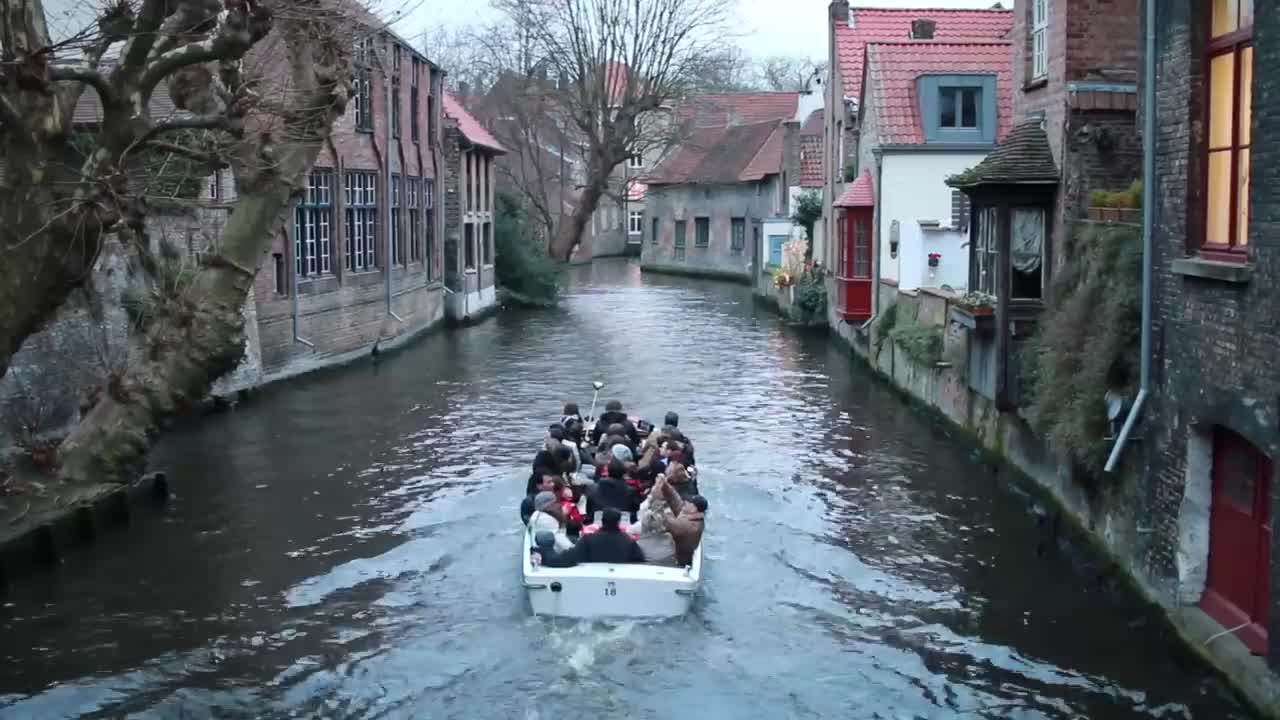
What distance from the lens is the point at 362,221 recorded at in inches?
1165

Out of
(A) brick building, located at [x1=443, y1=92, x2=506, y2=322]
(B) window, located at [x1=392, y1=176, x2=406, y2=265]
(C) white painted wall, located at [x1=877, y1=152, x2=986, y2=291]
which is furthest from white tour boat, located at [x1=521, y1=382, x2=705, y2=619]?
(A) brick building, located at [x1=443, y1=92, x2=506, y2=322]

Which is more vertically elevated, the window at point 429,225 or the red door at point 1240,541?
the window at point 429,225

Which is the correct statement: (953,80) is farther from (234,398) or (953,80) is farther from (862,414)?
(234,398)

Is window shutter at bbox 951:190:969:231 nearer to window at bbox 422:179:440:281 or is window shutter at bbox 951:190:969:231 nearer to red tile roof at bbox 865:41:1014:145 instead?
red tile roof at bbox 865:41:1014:145

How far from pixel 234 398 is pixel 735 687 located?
44.4 feet

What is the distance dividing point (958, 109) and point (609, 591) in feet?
57.7

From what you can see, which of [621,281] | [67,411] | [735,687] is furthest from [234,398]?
[621,281]

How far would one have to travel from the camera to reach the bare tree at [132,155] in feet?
24.8

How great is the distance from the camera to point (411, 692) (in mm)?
9820

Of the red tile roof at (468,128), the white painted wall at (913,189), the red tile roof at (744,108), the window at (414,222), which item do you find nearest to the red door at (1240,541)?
the white painted wall at (913,189)

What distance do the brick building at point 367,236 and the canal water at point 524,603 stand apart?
4610 mm

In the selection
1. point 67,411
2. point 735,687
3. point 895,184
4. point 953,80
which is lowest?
point 735,687

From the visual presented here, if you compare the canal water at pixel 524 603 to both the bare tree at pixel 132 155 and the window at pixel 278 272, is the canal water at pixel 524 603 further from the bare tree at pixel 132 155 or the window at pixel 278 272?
the window at pixel 278 272

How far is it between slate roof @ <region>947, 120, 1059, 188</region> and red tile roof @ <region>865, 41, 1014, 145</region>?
35.6 feet
